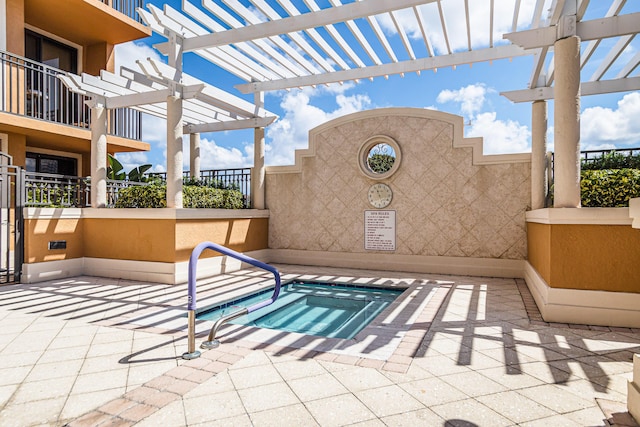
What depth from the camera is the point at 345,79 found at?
916 cm

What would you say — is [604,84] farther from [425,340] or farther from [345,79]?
[425,340]

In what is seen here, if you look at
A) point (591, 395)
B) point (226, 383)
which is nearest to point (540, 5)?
point (591, 395)

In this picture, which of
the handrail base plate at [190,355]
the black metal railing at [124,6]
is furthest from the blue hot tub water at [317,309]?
the black metal railing at [124,6]

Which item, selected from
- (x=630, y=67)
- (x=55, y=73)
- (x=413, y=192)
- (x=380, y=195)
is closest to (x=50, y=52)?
(x=55, y=73)

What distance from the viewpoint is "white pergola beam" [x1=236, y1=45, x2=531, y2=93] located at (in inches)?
310

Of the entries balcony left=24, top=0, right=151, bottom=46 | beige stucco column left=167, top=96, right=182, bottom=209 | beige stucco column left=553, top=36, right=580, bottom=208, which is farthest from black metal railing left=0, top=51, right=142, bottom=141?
beige stucco column left=553, top=36, right=580, bottom=208

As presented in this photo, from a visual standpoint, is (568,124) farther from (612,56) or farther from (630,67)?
(630,67)

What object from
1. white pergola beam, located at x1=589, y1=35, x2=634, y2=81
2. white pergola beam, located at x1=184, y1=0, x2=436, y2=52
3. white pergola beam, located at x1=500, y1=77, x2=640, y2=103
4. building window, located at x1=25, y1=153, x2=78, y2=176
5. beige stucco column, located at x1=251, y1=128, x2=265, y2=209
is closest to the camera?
white pergola beam, located at x1=184, y1=0, x2=436, y2=52

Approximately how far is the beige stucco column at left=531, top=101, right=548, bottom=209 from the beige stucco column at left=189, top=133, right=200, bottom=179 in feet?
28.4

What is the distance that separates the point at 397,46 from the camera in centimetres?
801

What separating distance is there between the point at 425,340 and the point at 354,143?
20.5 feet

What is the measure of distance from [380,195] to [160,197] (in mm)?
4963

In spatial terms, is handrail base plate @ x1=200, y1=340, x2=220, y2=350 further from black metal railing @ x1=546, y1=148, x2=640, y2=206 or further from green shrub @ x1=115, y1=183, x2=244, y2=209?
black metal railing @ x1=546, y1=148, x2=640, y2=206

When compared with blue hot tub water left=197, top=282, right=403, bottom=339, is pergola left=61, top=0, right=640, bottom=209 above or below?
above
